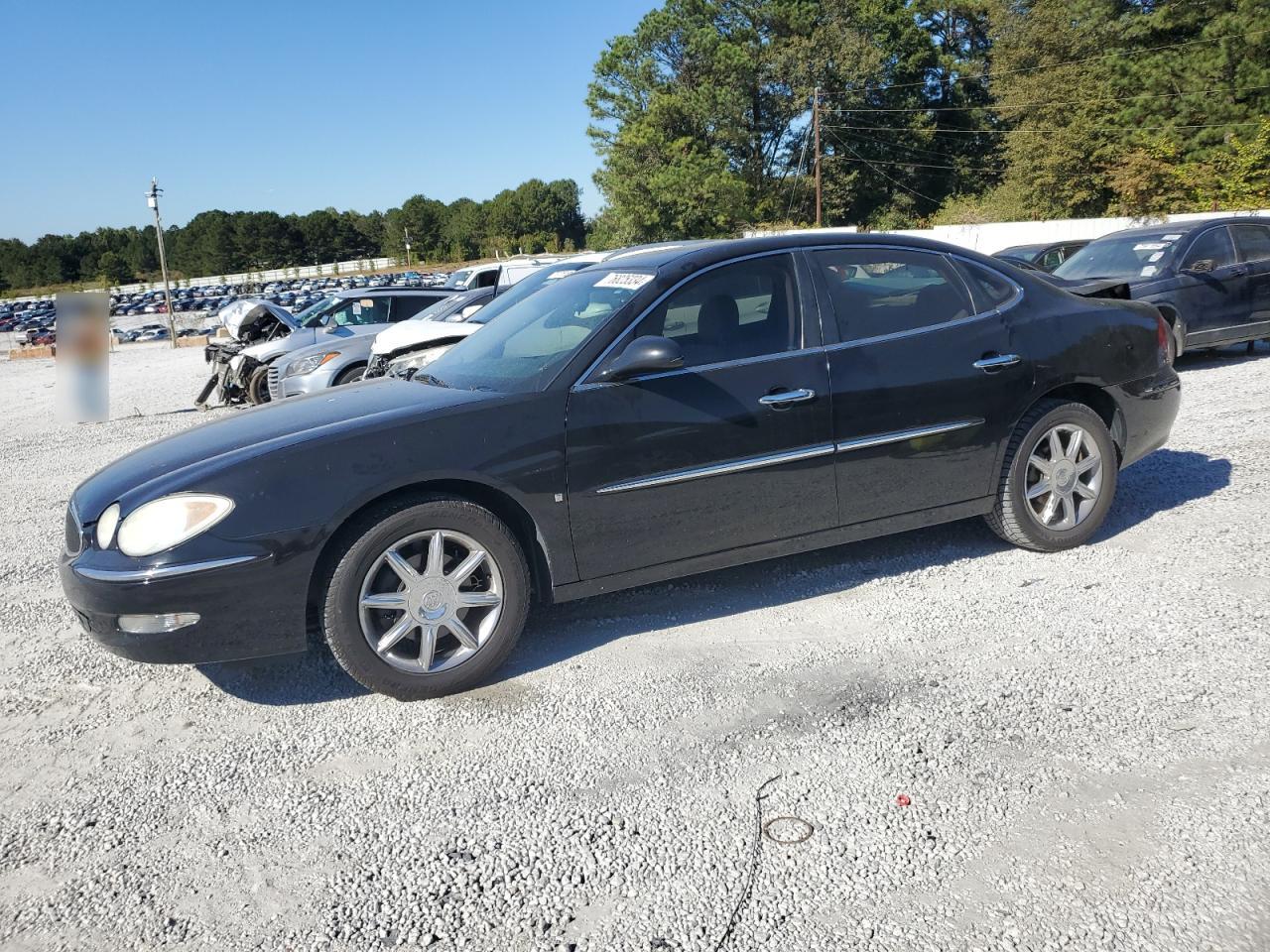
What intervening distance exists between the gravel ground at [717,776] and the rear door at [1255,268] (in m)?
6.64

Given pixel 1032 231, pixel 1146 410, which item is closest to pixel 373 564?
pixel 1146 410

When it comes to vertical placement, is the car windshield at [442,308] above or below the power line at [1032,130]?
below

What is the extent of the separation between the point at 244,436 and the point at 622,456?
1.52 m

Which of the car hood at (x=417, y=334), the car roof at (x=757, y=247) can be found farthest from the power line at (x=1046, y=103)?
the car roof at (x=757, y=247)

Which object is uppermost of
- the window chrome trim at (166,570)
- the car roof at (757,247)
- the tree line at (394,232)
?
the tree line at (394,232)

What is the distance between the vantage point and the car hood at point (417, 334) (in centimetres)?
976

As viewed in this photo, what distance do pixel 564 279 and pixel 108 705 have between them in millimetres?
2841

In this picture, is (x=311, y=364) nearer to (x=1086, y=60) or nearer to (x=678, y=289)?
(x=678, y=289)

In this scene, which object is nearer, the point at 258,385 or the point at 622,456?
the point at 622,456

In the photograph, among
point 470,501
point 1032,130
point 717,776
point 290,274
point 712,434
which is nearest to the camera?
point 717,776

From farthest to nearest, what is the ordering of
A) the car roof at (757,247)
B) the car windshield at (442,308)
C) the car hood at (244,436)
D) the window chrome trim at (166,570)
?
the car windshield at (442,308)
the car roof at (757,247)
the car hood at (244,436)
the window chrome trim at (166,570)

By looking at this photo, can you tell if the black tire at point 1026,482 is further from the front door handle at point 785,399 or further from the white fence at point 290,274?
the white fence at point 290,274

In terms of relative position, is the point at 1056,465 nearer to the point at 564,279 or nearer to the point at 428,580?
the point at 564,279

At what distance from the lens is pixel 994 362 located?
455cm
